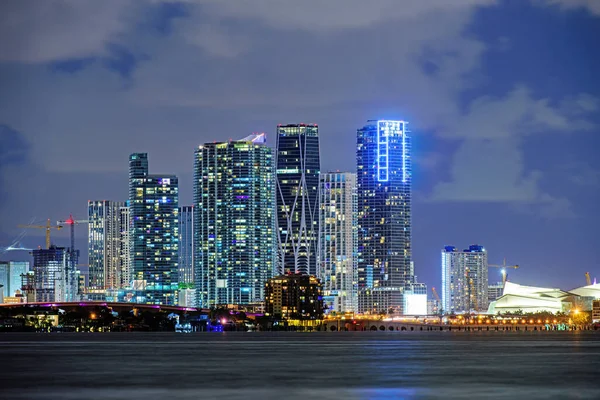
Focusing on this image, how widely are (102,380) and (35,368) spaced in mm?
18432

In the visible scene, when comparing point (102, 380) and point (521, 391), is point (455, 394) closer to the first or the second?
point (521, 391)

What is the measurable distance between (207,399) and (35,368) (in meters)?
36.9

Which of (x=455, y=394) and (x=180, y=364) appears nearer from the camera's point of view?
(x=455, y=394)

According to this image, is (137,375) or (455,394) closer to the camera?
(455,394)

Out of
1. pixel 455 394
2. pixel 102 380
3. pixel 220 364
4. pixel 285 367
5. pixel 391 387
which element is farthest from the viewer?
pixel 220 364

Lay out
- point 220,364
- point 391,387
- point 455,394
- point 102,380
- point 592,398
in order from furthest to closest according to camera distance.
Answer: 1. point 220,364
2. point 102,380
3. point 391,387
4. point 455,394
5. point 592,398

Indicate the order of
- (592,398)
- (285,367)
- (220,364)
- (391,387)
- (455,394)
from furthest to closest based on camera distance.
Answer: (220,364) < (285,367) < (391,387) < (455,394) < (592,398)

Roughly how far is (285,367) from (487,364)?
18.5 meters

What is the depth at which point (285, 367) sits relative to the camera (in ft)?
297

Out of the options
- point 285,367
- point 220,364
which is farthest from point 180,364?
point 285,367

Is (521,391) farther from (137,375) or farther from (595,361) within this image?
(595,361)

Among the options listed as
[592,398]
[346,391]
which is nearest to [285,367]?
[346,391]

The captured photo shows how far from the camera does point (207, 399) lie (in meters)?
58.5

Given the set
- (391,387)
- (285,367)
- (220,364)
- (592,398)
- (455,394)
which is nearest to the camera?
(592,398)
